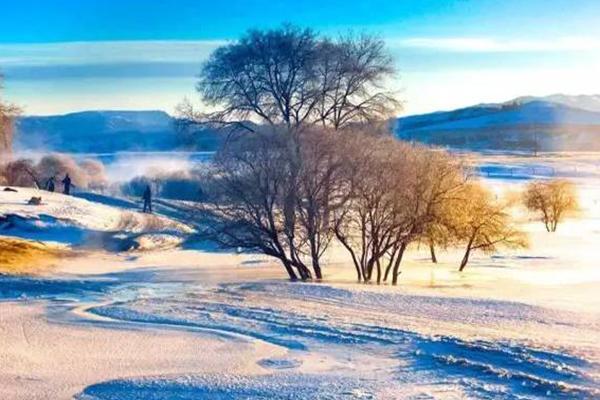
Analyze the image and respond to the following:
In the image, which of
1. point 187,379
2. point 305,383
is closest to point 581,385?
point 305,383

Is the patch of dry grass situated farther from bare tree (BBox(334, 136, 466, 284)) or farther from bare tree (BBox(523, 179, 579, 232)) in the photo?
bare tree (BBox(523, 179, 579, 232))

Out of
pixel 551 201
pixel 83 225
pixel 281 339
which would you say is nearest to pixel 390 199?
pixel 281 339

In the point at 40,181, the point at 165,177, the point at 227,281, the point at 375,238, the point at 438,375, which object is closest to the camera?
the point at 438,375

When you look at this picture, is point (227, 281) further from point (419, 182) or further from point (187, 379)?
point (187, 379)

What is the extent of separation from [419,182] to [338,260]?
905 centimetres

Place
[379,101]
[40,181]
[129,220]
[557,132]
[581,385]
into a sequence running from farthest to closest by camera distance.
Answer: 1. [557,132]
2. [40,181]
3. [129,220]
4. [379,101]
5. [581,385]

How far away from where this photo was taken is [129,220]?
147ft

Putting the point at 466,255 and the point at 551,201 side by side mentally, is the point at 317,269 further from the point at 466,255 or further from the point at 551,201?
the point at 551,201

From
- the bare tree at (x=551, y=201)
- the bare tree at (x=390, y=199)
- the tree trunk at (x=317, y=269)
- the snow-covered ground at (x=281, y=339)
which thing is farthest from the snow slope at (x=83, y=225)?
the bare tree at (x=551, y=201)

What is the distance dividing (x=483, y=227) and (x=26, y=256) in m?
18.8

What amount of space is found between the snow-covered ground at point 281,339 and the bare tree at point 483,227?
490 cm

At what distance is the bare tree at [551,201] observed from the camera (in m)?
67.4

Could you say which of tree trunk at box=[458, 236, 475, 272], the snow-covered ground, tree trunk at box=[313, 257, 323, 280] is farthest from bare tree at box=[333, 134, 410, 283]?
tree trunk at box=[458, 236, 475, 272]

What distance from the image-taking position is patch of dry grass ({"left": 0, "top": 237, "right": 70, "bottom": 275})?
2986 cm
